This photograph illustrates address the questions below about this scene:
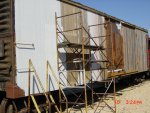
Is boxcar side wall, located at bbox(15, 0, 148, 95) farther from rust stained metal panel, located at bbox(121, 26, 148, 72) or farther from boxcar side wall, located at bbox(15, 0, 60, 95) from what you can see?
rust stained metal panel, located at bbox(121, 26, 148, 72)

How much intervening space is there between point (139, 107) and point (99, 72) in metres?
2.76

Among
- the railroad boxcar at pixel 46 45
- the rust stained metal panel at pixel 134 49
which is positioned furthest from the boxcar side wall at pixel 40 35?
the rust stained metal panel at pixel 134 49

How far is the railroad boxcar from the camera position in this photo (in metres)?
9.35

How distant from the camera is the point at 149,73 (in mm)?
25734

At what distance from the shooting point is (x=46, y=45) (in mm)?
10680

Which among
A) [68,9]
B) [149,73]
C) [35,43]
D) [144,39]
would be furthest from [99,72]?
[149,73]

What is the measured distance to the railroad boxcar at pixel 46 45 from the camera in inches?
368

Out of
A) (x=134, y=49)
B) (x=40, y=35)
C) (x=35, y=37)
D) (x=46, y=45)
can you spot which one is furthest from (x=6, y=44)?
(x=134, y=49)

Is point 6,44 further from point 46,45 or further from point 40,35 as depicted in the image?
point 46,45

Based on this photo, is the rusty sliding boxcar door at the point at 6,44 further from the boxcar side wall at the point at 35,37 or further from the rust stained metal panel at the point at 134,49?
the rust stained metal panel at the point at 134,49

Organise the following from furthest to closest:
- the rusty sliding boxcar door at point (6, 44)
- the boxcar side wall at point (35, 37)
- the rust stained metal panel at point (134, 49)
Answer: the rust stained metal panel at point (134, 49), the boxcar side wall at point (35, 37), the rusty sliding boxcar door at point (6, 44)

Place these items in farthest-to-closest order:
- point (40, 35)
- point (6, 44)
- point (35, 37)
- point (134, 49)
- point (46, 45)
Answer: point (134, 49), point (46, 45), point (40, 35), point (35, 37), point (6, 44)

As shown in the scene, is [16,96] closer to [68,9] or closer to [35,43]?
[35,43]

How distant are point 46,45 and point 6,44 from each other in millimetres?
1727
